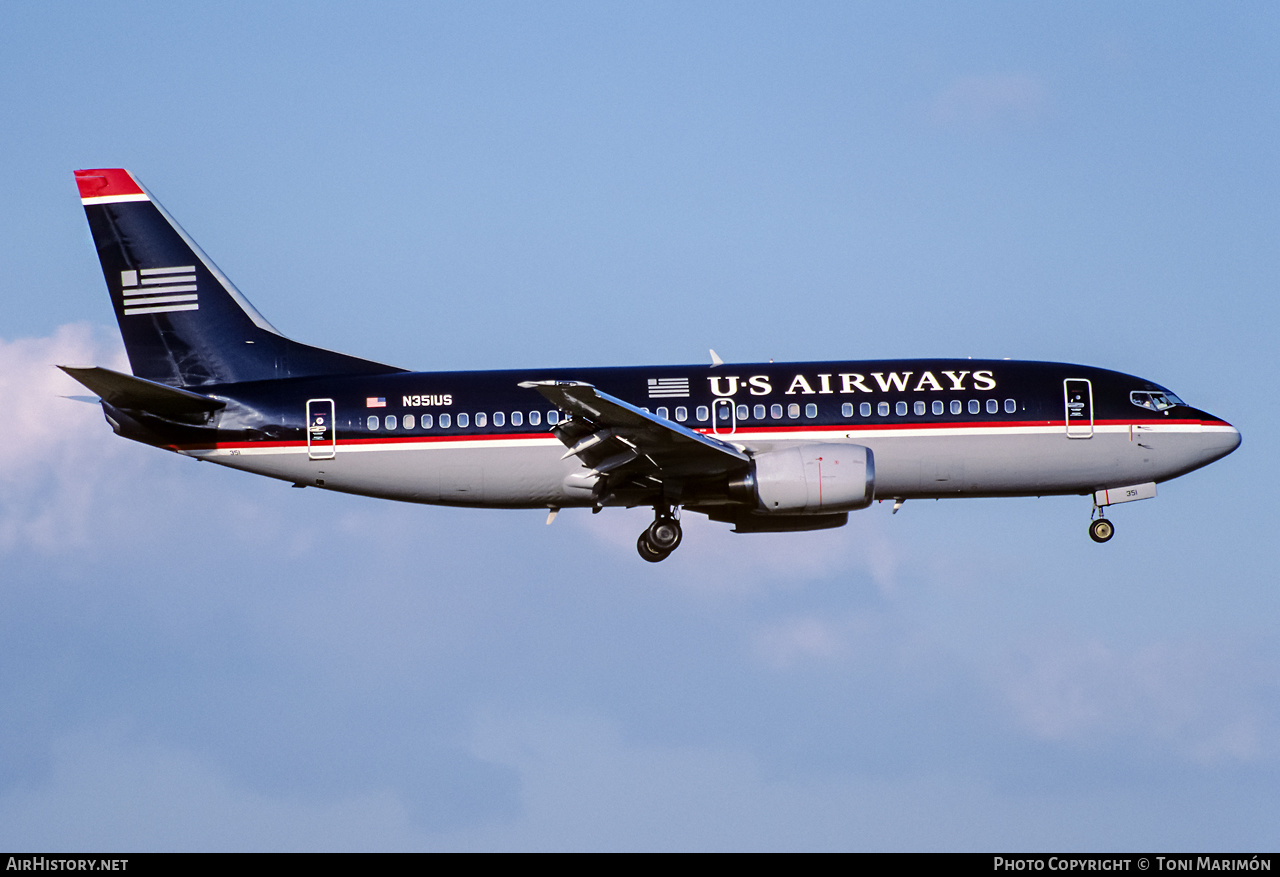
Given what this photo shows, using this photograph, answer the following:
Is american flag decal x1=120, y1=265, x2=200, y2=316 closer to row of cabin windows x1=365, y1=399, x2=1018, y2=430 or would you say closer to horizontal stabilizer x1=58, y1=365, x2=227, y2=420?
horizontal stabilizer x1=58, y1=365, x2=227, y2=420

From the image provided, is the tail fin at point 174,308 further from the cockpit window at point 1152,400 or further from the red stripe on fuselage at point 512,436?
the cockpit window at point 1152,400

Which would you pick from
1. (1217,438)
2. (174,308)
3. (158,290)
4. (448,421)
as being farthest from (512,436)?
(1217,438)

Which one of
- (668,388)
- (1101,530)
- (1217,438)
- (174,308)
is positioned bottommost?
(1101,530)

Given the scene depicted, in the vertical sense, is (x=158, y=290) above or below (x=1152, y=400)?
above

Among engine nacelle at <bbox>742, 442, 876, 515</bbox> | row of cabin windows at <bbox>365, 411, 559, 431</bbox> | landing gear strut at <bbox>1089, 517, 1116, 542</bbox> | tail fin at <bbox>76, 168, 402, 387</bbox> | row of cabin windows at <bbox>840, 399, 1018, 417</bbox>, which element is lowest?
landing gear strut at <bbox>1089, 517, 1116, 542</bbox>

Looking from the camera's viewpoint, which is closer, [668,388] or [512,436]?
[512,436]

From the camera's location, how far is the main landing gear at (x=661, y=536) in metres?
39.3

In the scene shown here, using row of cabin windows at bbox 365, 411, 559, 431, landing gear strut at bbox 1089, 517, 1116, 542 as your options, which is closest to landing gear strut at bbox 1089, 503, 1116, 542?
landing gear strut at bbox 1089, 517, 1116, 542

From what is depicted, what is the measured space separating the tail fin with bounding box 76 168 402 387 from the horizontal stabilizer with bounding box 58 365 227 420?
1665mm

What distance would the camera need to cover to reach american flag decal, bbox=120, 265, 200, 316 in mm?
41750

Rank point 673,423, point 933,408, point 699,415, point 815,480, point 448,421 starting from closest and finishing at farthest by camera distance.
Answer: point 815,480 → point 673,423 → point 699,415 → point 448,421 → point 933,408

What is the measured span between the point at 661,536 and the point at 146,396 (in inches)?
491

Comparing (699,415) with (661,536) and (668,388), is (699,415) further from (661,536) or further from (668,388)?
(661,536)

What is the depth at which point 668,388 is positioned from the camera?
3922 cm
